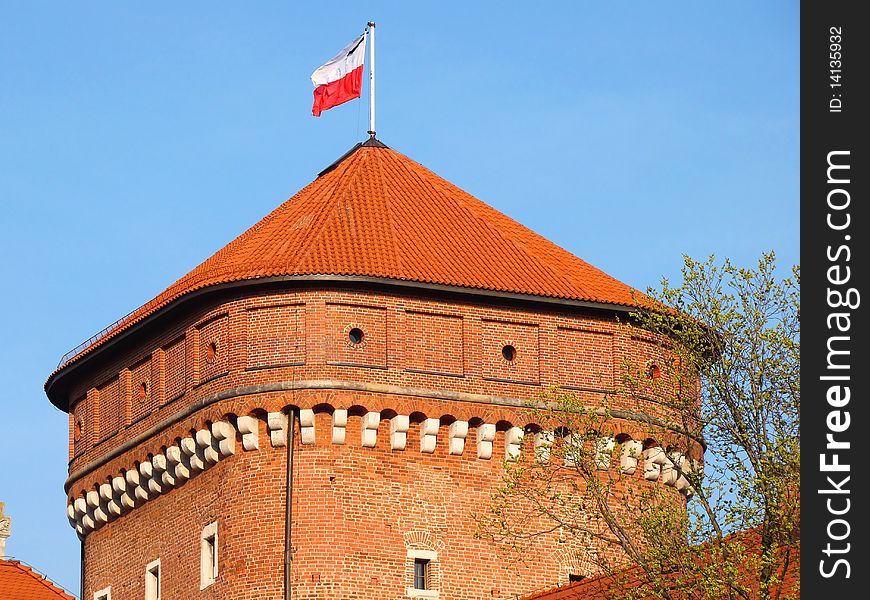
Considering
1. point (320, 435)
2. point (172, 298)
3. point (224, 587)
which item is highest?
point (172, 298)

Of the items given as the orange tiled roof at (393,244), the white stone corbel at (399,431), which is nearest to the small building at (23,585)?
Answer: the orange tiled roof at (393,244)

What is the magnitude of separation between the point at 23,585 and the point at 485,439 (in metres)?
12.5

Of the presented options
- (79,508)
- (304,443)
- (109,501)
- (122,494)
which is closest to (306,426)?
(304,443)

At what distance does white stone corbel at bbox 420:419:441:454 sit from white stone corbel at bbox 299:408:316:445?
5.66 ft

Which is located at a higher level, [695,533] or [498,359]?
[498,359]

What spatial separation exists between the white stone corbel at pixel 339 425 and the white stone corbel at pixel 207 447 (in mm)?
2049

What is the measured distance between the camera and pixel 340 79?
135 feet

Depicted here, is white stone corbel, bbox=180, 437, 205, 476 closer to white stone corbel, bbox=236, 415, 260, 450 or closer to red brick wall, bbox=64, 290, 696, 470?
red brick wall, bbox=64, 290, 696, 470

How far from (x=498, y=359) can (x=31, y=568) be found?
43.2 ft

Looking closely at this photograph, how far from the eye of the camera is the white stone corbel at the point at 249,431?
3506cm

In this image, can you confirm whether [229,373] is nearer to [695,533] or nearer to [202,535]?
[202,535]

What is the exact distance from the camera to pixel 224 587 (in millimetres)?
34594
